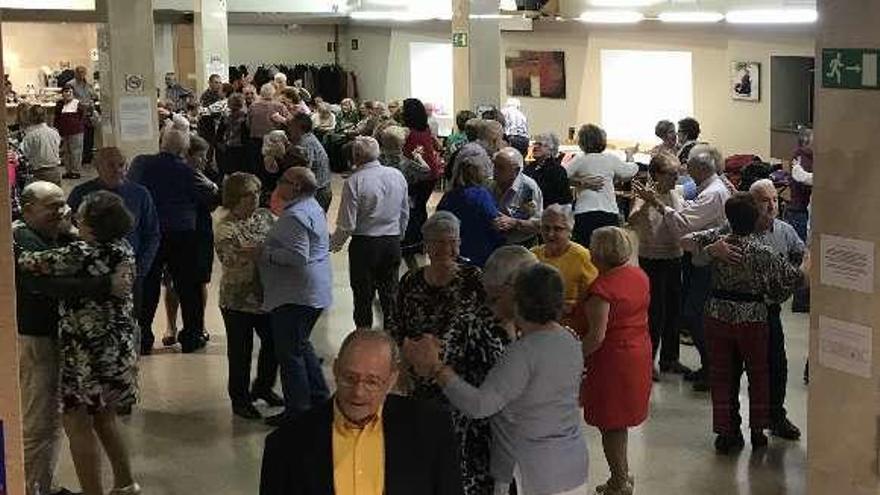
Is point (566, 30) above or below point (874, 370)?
above

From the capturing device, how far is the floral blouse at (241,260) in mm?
6984

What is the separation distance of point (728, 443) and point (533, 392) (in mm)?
2758

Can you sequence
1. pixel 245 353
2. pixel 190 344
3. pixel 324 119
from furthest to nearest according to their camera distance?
pixel 324 119, pixel 190 344, pixel 245 353

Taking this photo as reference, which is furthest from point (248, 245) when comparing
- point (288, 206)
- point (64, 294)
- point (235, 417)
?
point (64, 294)

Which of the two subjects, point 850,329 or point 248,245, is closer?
point 850,329

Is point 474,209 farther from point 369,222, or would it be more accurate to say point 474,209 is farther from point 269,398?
point 269,398

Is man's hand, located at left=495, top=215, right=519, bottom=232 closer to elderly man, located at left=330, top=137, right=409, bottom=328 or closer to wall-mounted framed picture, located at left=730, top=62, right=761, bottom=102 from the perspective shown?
elderly man, located at left=330, top=137, right=409, bottom=328

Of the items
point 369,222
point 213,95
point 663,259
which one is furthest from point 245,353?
point 213,95

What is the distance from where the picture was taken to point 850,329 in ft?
16.5

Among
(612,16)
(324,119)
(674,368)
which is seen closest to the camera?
(674,368)

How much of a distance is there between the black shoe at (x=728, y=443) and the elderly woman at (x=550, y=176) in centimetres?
264

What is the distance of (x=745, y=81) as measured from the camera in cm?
1524

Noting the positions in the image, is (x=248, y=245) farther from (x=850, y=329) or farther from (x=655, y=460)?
(x=850, y=329)

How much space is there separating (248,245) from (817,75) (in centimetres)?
320
